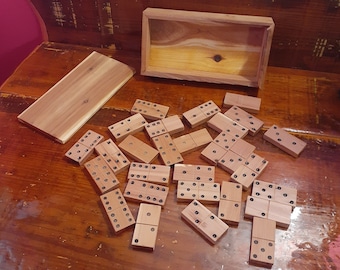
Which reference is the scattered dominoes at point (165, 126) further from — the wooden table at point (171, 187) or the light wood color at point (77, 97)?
the light wood color at point (77, 97)

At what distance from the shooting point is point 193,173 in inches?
42.1

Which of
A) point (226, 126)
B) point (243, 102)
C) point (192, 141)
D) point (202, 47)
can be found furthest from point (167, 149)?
point (202, 47)

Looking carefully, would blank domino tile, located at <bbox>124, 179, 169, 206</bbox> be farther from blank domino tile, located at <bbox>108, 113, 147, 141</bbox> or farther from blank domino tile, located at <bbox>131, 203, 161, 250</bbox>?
blank domino tile, located at <bbox>108, 113, 147, 141</bbox>

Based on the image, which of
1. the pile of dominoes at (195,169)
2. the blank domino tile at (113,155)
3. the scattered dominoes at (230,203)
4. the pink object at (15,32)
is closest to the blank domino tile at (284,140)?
the pile of dominoes at (195,169)

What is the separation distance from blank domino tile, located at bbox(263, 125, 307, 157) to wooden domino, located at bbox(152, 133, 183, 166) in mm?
279

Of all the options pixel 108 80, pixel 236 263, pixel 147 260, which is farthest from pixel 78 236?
pixel 108 80

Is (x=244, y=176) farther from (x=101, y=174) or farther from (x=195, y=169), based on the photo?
(x=101, y=174)

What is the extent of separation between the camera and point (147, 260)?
0.89 m

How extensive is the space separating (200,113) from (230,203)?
336 mm

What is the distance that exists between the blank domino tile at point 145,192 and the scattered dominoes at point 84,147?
0.53 feet

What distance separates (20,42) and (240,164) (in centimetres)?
122

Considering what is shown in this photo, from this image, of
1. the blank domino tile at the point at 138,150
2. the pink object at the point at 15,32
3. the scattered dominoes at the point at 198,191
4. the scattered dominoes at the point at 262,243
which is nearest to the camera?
the scattered dominoes at the point at 262,243

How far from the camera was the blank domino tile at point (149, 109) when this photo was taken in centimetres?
122

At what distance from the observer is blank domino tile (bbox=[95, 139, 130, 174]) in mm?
1089
